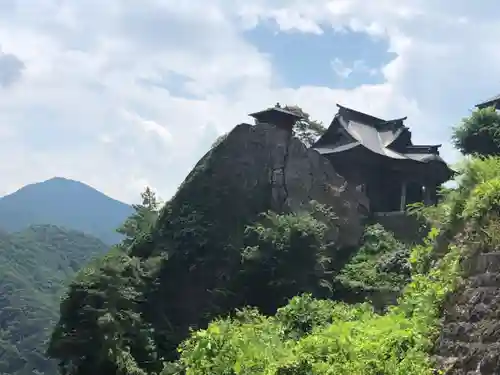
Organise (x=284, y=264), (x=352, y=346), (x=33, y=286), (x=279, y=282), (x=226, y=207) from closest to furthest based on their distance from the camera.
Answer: (x=352, y=346), (x=279, y=282), (x=284, y=264), (x=226, y=207), (x=33, y=286)

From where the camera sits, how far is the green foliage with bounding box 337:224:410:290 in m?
26.6

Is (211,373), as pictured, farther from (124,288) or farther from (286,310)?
(124,288)

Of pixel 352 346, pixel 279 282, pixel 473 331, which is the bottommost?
pixel 279 282

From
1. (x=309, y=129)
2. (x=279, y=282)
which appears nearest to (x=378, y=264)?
(x=279, y=282)

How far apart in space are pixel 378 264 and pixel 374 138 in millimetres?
9526

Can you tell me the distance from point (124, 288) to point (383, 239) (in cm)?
1207

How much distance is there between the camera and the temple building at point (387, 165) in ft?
112

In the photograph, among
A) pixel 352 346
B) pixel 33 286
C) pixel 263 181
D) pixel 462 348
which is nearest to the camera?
pixel 462 348

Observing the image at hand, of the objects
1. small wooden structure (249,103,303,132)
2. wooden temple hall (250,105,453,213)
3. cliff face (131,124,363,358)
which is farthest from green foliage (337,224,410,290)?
small wooden structure (249,103,303,132)

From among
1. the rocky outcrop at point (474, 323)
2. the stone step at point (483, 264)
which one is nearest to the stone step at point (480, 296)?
the rocky outcrop at point (474, 323)

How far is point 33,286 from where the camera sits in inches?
3642

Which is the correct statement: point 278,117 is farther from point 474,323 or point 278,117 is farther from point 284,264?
point 474,323

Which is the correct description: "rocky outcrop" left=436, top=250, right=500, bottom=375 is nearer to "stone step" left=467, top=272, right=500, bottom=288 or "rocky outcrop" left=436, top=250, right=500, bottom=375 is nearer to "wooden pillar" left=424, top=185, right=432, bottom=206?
"stone step" left=467, top=272, right=500, bottom=288

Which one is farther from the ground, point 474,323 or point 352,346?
point 474,323
